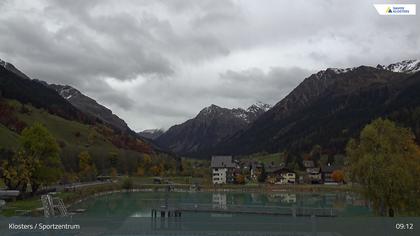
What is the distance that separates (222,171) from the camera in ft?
589

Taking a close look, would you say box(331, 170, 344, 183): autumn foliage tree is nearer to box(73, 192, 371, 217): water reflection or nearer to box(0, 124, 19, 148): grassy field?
box(73, 192, 371, 217): water reflection

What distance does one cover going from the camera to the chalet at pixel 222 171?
176m

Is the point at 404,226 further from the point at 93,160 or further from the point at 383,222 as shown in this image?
the point at 93,160

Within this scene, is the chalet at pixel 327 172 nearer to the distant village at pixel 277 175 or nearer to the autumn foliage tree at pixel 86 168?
the distant village at pixel 277 175

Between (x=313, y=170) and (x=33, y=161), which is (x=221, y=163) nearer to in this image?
(x=313, y=170)

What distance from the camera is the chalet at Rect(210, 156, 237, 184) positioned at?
17638 centimetres

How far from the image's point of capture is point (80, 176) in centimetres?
14775

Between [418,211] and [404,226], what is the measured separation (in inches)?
890

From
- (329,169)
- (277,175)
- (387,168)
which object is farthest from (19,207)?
(329,169)

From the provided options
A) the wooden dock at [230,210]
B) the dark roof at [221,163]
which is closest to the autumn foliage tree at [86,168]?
the dark roof at [221,163]

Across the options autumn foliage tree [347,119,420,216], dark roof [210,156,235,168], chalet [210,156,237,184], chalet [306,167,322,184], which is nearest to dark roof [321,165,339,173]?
chalet [306,167,322,184]

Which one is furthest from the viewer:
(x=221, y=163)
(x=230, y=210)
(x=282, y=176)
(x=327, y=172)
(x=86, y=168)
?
(x=221, y=163)

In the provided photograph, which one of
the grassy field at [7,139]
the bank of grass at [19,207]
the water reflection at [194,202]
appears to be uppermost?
the grassy field at [7,139]

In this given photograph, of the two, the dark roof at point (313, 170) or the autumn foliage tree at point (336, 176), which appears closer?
the autumn foliage tree at point (336, 176)
